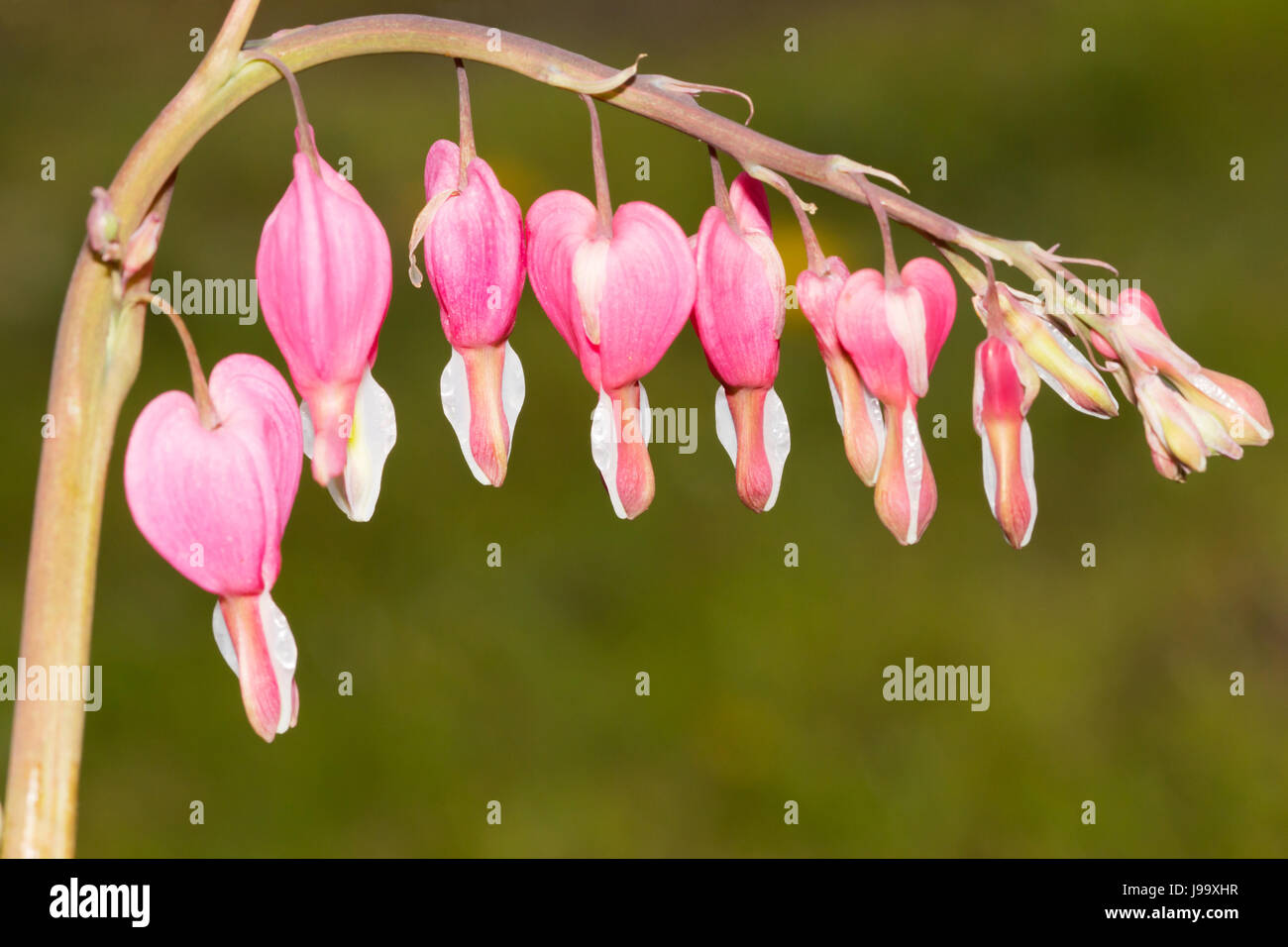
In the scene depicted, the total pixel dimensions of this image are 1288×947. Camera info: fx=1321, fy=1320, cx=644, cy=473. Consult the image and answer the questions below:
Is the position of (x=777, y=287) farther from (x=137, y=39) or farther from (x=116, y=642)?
(x=137, y=39)

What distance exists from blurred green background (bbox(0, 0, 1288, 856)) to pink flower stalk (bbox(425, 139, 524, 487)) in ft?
4.94

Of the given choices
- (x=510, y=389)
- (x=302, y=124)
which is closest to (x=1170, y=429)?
(x=510, y=389)

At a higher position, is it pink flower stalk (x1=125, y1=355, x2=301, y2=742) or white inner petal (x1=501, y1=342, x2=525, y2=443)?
white inner petal (x1=501, y1=342, x2=525, y2=443)

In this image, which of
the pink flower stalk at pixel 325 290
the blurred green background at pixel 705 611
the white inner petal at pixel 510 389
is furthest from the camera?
the blurred green background at pixel 705 611

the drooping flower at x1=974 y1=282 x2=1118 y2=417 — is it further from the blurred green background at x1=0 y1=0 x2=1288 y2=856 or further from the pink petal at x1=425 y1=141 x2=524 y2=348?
the blurred green background at x1=0 y1=0 x2=1288 y2=856

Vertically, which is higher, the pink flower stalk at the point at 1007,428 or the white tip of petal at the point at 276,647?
the pink flower stalk at the point at 1007,428

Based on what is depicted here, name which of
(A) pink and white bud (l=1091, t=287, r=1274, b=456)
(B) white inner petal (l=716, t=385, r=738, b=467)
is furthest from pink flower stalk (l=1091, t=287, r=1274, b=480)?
(B) white inner petal (l=716, t=385, r=738, b=467)

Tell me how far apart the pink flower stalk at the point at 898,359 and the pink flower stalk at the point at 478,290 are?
7.0 inches

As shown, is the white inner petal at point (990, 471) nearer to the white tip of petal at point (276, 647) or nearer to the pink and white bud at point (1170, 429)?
the pink and white bud at point (1170, 429)

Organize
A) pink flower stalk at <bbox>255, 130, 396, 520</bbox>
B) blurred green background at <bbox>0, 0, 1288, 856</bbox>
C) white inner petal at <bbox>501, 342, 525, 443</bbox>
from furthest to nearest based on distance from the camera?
blurred green background at <bbox>0, 0, 1288, 856</bbox>, white inner petal at <bbox>501, 342, 525, 443</bbox>, pink flower stalk at <bbox>255, 130, 396, 520</bbox>

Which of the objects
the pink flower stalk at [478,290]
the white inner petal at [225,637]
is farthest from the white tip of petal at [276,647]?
the pink flower stalk at [478,290]

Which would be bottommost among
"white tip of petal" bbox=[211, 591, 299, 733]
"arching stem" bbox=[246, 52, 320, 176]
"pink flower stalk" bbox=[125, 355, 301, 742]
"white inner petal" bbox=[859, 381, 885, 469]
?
"white tip of petal" bbox=[211, 591, 299, 733]

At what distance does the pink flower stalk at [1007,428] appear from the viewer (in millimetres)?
678

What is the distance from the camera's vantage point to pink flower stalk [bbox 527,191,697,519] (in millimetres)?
679
